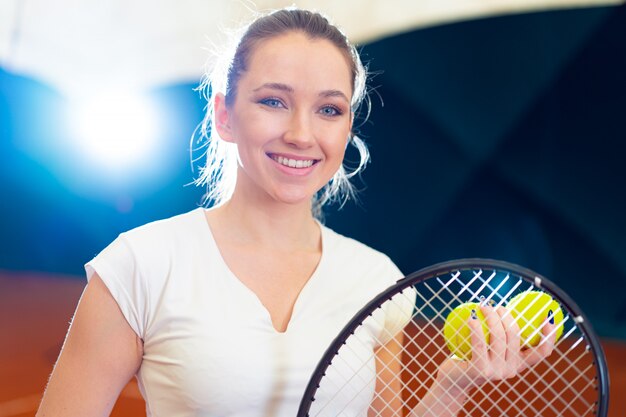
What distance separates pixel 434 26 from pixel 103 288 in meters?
4.81

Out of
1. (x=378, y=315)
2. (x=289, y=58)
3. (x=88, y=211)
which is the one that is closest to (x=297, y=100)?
(x=289, y=58)

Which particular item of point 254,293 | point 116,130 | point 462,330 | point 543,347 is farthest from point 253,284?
point 116,130

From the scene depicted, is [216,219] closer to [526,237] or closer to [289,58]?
[289,58]

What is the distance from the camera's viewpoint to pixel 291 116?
1.19 m

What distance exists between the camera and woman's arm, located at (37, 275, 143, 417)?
113cm

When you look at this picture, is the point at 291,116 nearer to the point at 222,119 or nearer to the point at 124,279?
the point at 222,119

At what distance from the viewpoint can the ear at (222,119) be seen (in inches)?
50.4

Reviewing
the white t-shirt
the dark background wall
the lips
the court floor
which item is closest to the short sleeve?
the white t-shirt

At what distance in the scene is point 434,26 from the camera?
5.62 meters

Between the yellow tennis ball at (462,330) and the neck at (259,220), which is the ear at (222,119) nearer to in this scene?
the neck at (259,220)

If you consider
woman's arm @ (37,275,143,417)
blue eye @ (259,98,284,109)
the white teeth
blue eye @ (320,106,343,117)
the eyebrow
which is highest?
the eyebrow

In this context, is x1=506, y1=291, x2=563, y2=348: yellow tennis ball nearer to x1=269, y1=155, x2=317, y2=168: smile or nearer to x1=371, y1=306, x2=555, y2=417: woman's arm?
x1=371, y1=306, x2=555, y2=417: woman's arm

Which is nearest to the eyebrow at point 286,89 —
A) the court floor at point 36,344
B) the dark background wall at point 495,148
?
the court floor at point 36,344

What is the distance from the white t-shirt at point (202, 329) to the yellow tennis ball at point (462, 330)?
0.54 ft
